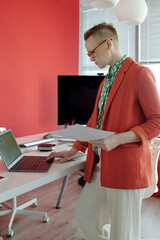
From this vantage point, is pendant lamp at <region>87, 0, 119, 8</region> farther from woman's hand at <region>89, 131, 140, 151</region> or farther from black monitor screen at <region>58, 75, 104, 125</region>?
black monitor screen at <region>58, 75, 104, 125</region>

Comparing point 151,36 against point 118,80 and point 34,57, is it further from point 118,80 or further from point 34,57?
point 118,80

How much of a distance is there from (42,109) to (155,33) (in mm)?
1984

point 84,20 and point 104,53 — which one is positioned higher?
point 84,20

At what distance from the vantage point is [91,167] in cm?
146

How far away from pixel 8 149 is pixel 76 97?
5.66 ft

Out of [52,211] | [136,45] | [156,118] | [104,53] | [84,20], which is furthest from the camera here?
[84,20]

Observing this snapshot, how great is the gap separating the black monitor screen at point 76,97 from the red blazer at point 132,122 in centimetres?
187

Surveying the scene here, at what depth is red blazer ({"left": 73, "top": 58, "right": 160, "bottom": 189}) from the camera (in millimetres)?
1135

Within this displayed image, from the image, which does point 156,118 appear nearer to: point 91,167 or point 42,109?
point 91,167

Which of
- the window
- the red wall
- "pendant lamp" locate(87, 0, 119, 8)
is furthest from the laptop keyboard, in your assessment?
the window

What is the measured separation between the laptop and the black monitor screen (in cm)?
153

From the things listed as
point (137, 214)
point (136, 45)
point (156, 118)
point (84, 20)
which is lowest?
point (137, 214)

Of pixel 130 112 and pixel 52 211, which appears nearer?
pixel 130 112

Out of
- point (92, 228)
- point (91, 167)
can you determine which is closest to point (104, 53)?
point (91, 167)
